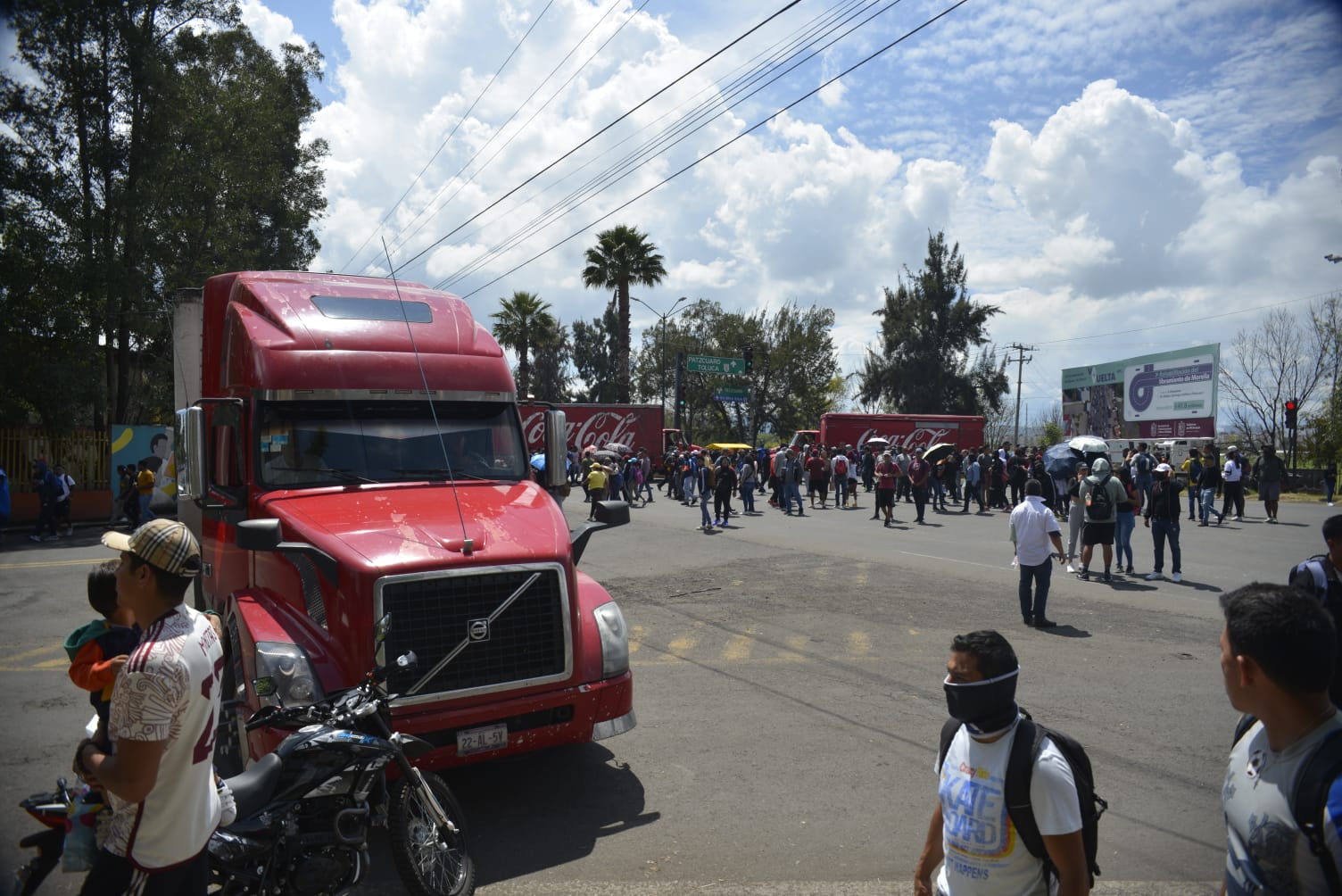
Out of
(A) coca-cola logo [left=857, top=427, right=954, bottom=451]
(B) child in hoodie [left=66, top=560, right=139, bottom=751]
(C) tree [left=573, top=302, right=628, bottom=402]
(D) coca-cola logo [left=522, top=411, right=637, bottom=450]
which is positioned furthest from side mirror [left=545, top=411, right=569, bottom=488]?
(C) tree [left=573, top=302, right=628, bottom=402]

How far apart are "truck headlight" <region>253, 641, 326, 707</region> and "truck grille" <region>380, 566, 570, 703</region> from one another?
0.42 meters

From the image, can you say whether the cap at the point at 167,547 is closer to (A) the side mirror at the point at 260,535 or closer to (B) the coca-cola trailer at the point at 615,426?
(A) the side mirror at the point at 260,535

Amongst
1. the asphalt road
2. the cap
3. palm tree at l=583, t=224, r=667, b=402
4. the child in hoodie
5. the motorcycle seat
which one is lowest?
the asphalt road

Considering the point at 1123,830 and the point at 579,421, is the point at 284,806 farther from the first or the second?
the point at 579,421

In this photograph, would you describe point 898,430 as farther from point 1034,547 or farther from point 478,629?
point 478,629

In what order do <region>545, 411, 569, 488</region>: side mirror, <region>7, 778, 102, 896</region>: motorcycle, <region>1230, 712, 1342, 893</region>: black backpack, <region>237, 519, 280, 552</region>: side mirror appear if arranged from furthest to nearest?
<region>545, 411, 569, 488</region>: side mirror
<region>237, 519, 280, 552</region>: side mirror
<region>7, 778, 102, 896</region>: motorcycle
<region>1230, 712, 1342, 893</region>: black backpack

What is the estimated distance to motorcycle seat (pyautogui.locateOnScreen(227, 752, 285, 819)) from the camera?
11.9 feet

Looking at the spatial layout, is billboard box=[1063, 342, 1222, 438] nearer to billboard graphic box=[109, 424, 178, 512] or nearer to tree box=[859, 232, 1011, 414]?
tree box=[859, 232, 1011, 414]

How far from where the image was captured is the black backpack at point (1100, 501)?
13.2 meters

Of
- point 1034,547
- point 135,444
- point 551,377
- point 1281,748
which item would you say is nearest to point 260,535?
point 1281,748

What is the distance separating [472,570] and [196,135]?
25238 millimetres

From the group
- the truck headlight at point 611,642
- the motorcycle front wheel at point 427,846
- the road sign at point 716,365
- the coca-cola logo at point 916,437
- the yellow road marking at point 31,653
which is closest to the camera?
the motorcycle front wheel at point 427,846

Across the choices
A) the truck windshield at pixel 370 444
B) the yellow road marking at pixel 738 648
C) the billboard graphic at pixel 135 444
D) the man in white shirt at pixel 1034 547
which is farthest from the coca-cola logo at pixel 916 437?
the truck windshield at pixel 370 444

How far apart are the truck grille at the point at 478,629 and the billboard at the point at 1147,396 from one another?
5079cm
